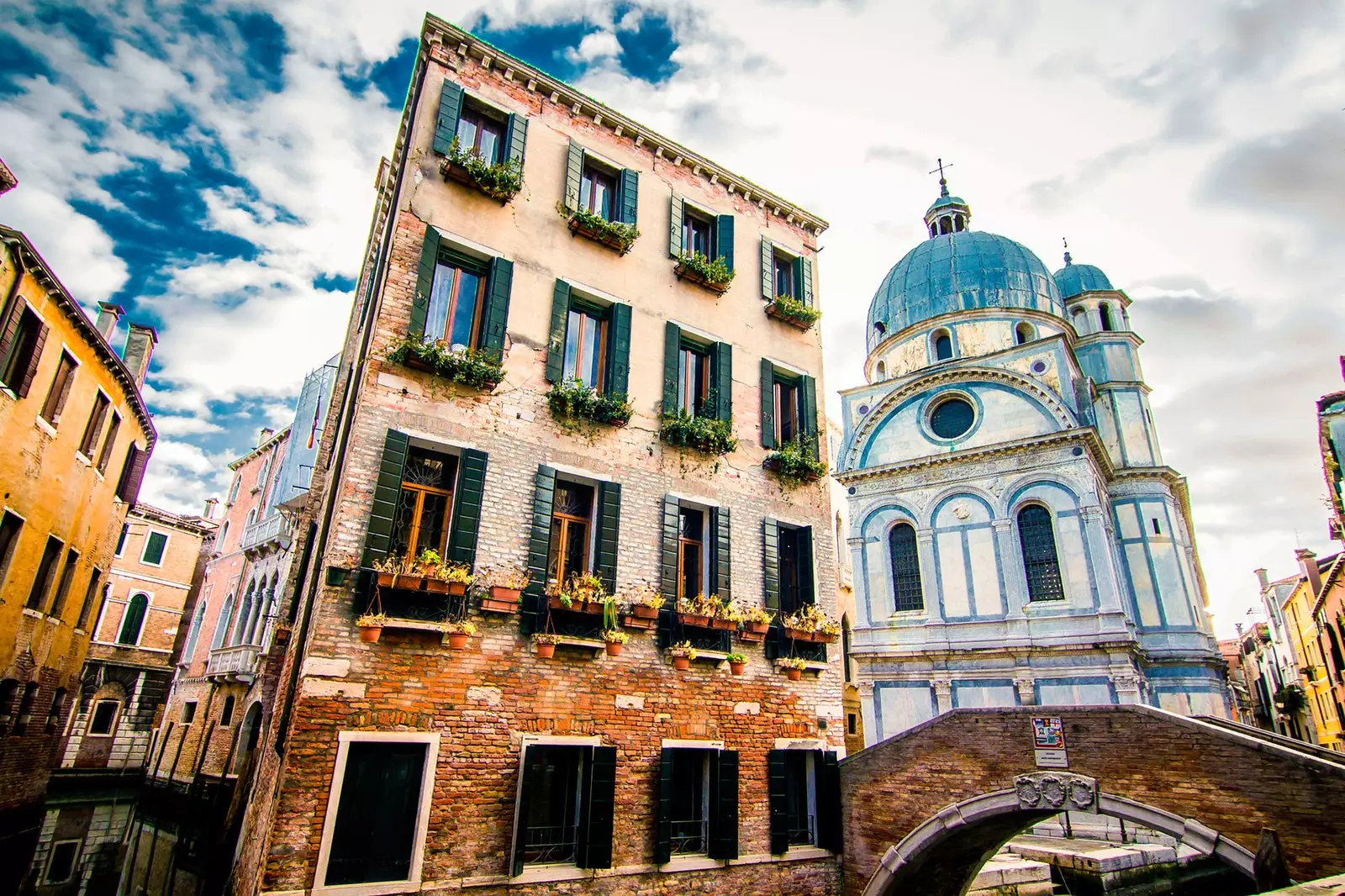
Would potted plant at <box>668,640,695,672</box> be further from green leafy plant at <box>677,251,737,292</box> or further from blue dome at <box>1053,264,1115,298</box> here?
blue dome at <box>1053,264,1115,298</box>

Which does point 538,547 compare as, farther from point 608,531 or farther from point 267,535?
point 267,535

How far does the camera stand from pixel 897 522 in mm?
27672

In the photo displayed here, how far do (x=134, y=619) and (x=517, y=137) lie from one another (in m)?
32.4

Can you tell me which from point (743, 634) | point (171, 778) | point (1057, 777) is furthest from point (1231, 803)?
point (171, 778)

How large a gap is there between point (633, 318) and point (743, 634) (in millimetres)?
5396

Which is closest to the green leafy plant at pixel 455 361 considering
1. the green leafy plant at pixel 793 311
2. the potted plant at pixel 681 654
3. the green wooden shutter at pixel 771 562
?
the potted plant at pixel 681 654

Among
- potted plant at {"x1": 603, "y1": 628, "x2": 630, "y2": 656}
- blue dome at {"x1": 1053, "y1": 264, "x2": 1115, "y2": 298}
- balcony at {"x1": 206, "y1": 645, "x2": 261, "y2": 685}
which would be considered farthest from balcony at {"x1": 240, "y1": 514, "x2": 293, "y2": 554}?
blue dome at {"x1": 1053, "y1": 264, "x2": 1115, "y2": 298}

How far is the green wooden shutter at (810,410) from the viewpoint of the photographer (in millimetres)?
13500

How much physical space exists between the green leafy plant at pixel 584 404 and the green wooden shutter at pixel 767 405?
296 centimetres

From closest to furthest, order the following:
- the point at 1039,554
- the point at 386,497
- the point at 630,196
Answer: the point at 386,497, the point at 630,196, the point at 1039,554

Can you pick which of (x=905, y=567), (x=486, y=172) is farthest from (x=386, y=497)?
(x=905, y=567)

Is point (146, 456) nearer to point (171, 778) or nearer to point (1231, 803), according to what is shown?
point (171, 778)

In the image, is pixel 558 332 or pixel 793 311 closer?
pixel 558 332

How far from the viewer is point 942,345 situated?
108ft
